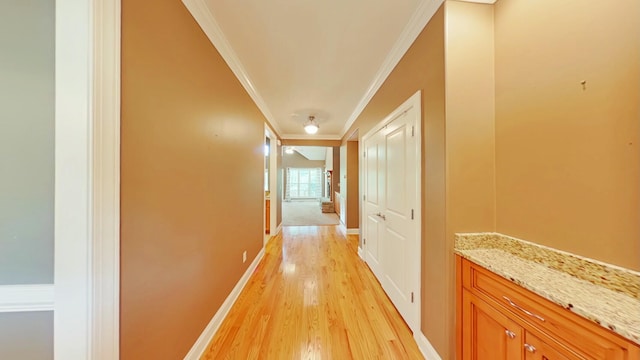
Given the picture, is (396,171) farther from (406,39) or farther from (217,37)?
(217,37)

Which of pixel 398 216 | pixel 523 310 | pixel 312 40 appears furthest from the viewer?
pixel 398 216

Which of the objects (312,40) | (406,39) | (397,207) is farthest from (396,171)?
(312,40)

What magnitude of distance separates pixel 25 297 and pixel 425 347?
2151mm

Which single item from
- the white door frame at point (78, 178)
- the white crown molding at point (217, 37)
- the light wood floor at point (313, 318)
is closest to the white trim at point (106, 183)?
the white door frame at point (78, 178)

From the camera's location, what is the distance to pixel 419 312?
161 cm

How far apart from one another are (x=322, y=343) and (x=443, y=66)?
7.09 feet

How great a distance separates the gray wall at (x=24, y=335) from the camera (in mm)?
796

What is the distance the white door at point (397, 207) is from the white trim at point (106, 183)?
1766 mm

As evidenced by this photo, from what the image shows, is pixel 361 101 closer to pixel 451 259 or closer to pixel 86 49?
pixel 451 259

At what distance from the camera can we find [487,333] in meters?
1.08

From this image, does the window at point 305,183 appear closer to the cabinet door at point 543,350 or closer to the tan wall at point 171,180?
the tan wall at point 171,180

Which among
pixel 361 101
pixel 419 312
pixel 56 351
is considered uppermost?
pixel 361 101

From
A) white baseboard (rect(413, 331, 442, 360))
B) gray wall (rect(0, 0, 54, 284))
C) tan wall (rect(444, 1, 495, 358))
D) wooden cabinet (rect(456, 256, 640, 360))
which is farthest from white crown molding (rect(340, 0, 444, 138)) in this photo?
white baseboard (rect(413, 331, 442, 360))

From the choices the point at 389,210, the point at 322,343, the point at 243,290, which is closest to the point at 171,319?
the point at 322,343
